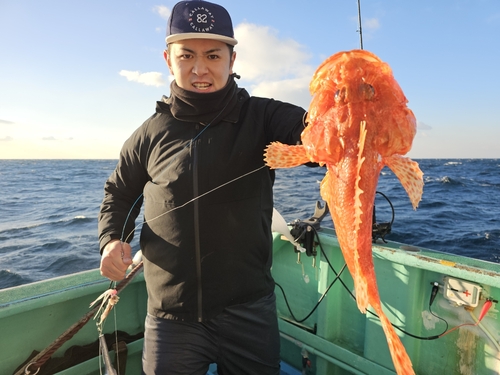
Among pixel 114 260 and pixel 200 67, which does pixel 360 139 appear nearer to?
pixel 200 67

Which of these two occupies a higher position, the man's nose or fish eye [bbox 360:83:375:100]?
the man's nose

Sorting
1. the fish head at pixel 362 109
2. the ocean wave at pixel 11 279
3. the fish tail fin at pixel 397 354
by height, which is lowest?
the ocean wave at pixel 11 279

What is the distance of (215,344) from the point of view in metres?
2.39

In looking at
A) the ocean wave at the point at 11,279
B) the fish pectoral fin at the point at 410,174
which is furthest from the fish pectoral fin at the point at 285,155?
the ocean wave at the point at 11,279

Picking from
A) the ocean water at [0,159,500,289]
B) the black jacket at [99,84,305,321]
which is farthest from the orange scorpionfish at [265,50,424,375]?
the ocean water at [0,159,500,289]

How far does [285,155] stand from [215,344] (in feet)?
4.93

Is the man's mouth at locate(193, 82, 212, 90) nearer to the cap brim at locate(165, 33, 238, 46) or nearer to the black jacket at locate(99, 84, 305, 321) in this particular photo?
the black jacket at locate(99, 84, 305, 321)

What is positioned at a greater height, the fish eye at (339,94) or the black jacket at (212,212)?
the fish eye at (339,94)

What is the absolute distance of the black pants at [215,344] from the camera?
2.33 meters

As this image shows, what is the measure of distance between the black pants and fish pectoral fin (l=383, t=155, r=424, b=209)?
1.35 meters

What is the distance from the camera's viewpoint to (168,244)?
2.39 meters

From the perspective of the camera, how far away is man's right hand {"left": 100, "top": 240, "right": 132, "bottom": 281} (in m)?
2.48

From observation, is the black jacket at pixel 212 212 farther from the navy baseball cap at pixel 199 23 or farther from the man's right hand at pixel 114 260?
the navy baseball cap at pixel 199 23

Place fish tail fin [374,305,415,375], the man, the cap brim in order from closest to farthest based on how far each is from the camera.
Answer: fish tail fin [374,305,415,375] < the cap brim < the man
